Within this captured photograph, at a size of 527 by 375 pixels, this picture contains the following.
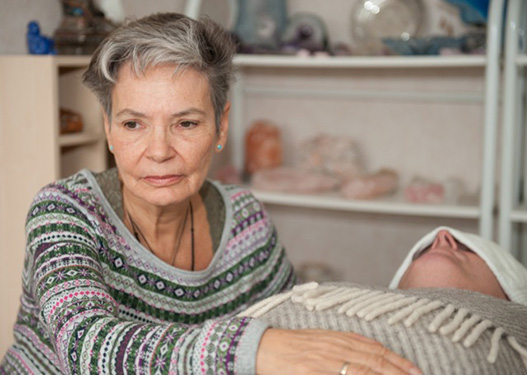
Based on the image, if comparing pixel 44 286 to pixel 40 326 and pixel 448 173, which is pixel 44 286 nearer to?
pixel 40 326

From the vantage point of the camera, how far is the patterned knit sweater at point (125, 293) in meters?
0.95

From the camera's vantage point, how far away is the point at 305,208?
10.4 feet

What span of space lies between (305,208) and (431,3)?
1.04 metres

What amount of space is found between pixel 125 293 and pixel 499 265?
2.55 ft

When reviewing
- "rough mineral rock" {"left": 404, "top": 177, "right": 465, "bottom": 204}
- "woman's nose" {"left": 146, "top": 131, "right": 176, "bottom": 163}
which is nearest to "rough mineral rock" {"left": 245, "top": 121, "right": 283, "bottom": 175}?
"rough mineral rock" {"left": 404, "top": 177, "right": 465, "bottom": 204}

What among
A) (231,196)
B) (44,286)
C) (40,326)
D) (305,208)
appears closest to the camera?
(44,286)

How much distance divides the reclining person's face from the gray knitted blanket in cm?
21

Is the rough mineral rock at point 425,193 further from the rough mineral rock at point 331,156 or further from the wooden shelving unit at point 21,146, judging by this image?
the wooden shelving unit at point 21,146

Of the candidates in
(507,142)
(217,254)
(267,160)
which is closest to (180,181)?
(217,254)

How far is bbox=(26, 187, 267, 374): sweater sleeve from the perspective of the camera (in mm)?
930

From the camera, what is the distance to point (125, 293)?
1.37 metres

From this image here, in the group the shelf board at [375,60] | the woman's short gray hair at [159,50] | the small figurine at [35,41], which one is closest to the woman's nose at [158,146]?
the woman's short gray hair at [159,50]

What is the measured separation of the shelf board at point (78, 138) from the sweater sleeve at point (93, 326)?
620 millimetres

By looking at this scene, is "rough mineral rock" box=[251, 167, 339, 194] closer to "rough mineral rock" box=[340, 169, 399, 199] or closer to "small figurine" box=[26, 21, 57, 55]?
"rough mineral rock" box=[340, 169, 399, 199]
